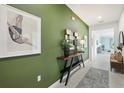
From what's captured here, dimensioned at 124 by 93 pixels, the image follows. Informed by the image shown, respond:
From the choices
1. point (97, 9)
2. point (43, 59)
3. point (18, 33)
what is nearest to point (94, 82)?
point (43, 59)

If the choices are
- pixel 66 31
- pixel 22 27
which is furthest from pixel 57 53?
pixel 22 27

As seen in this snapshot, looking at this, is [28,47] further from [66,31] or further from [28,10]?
[66,31]

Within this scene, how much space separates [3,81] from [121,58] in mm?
4141

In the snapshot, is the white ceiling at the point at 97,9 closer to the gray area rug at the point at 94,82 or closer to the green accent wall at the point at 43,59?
the green accent wall at the point at 43,59

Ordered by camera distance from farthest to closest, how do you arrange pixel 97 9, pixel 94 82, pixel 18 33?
1. pixel 97 9
2. pixel 94 82
3. pixel 18 33

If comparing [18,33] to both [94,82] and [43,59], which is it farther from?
[94,82]

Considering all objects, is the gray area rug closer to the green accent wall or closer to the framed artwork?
the green accent wall

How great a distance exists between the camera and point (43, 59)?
240cm

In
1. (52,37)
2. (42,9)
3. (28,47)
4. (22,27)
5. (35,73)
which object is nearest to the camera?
(22,27)

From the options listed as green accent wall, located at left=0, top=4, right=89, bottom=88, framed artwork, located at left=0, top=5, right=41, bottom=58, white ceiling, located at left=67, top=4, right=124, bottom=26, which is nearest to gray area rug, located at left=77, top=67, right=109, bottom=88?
green accent wall, located at left=0, top=4, right=89, bottom=88

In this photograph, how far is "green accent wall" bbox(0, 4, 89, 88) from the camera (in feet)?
5.42

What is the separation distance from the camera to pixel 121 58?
13.3ft

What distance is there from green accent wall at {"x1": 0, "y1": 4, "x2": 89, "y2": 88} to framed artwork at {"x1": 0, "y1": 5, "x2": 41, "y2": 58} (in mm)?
109

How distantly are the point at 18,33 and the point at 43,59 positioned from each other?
89cm
